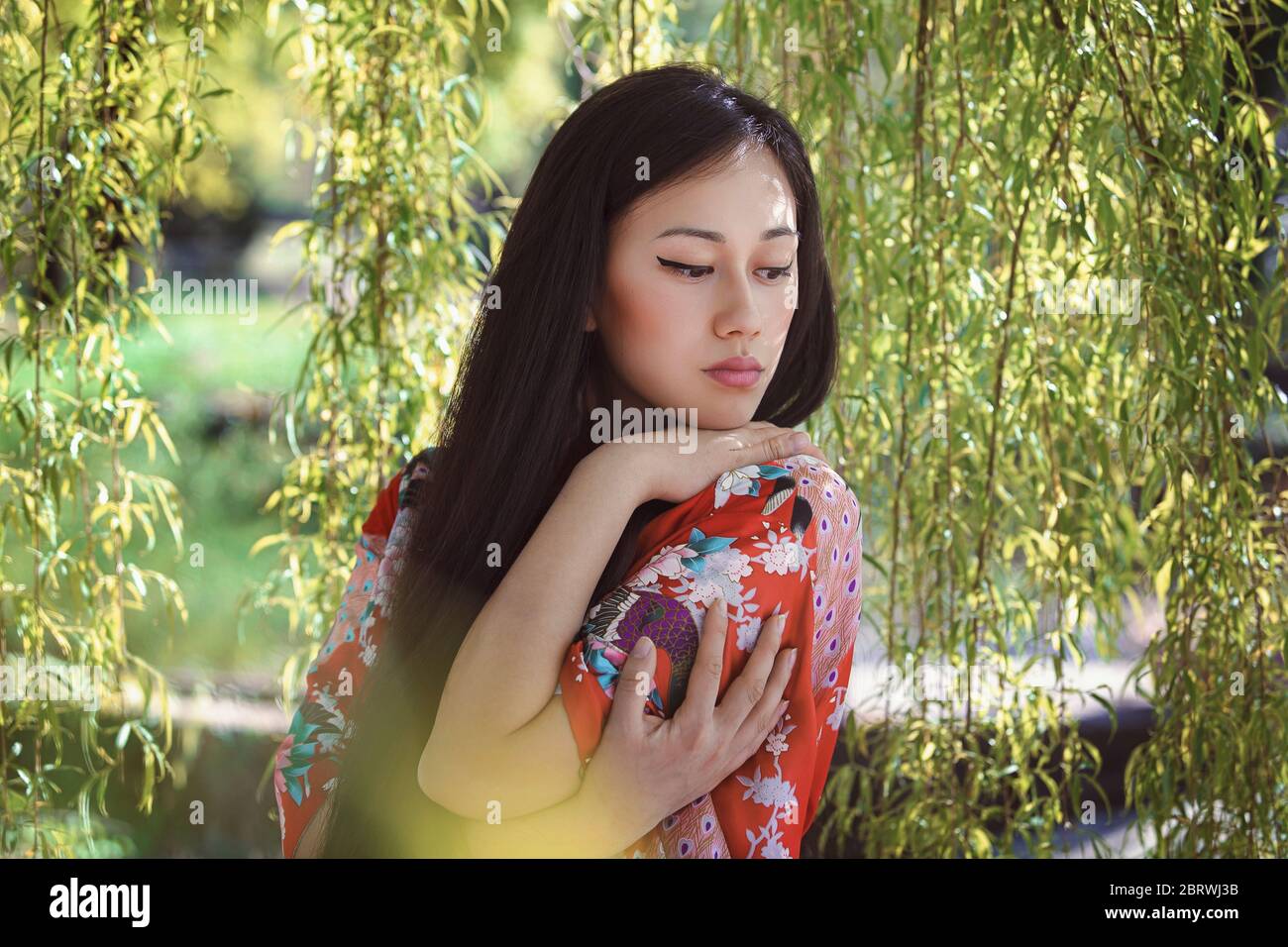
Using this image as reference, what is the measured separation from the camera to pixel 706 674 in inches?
36.1

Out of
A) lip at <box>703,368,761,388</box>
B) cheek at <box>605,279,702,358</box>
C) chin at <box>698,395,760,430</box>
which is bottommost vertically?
chin at <box>698,395,760,430</box>

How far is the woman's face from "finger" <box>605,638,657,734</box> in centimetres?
23

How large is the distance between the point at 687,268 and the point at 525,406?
6.8 inches

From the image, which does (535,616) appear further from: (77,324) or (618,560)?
(77,324)

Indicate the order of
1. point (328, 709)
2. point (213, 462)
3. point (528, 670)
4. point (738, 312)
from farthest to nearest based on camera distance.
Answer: point (213, 462) → point (328, 709) → point (738, 312) → point (528, 670)

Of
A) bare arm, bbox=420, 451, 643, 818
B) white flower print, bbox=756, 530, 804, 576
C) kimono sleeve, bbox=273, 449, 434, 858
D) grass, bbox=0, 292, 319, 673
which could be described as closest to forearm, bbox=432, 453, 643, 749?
bare arm, bbox=420, 451, 643, 818

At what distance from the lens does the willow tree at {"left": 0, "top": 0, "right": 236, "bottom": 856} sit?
5.67 feet

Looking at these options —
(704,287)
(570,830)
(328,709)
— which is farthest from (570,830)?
(704,287)

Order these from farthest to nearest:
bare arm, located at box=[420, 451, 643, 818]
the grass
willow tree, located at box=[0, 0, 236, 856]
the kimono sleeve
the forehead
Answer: the grass < willow tree, located at box=[0, 0, 236, 856] < the kimono sleeve < the forehead < bare arm, located at box=[420, 451, 643, 818]

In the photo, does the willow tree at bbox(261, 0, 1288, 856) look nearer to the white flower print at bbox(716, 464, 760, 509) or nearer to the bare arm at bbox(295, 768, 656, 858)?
the white flower print at bbox(716, 464, 760, 509)

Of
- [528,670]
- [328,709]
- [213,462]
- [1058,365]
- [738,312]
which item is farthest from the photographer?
[213,462]

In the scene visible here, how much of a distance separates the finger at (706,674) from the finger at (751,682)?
2 cm

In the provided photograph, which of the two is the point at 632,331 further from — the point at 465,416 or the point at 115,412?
the point at 115,412

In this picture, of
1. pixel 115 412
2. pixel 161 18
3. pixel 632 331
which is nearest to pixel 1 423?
pixel 115 412
